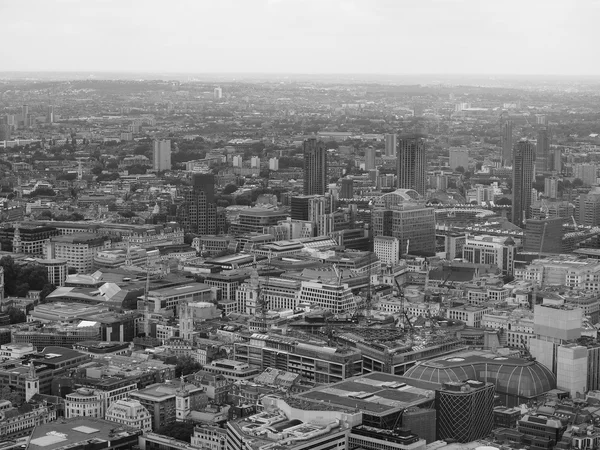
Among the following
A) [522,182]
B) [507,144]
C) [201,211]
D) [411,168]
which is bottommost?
[201,211]

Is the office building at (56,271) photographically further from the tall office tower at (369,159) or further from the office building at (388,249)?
the tall office tower at (369,159)

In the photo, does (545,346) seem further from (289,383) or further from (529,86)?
(529,86)

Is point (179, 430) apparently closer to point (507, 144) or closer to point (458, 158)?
point (458, 158)

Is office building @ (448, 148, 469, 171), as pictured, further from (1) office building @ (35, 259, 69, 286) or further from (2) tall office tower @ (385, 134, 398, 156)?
(1) office building @ (35, 259, 69, 286)

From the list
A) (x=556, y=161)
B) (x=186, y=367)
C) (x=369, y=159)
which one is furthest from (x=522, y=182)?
(x=186, y=367)

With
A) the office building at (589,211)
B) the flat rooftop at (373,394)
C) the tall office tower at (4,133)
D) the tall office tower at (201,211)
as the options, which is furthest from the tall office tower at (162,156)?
the flat rooftop at (373,394)
